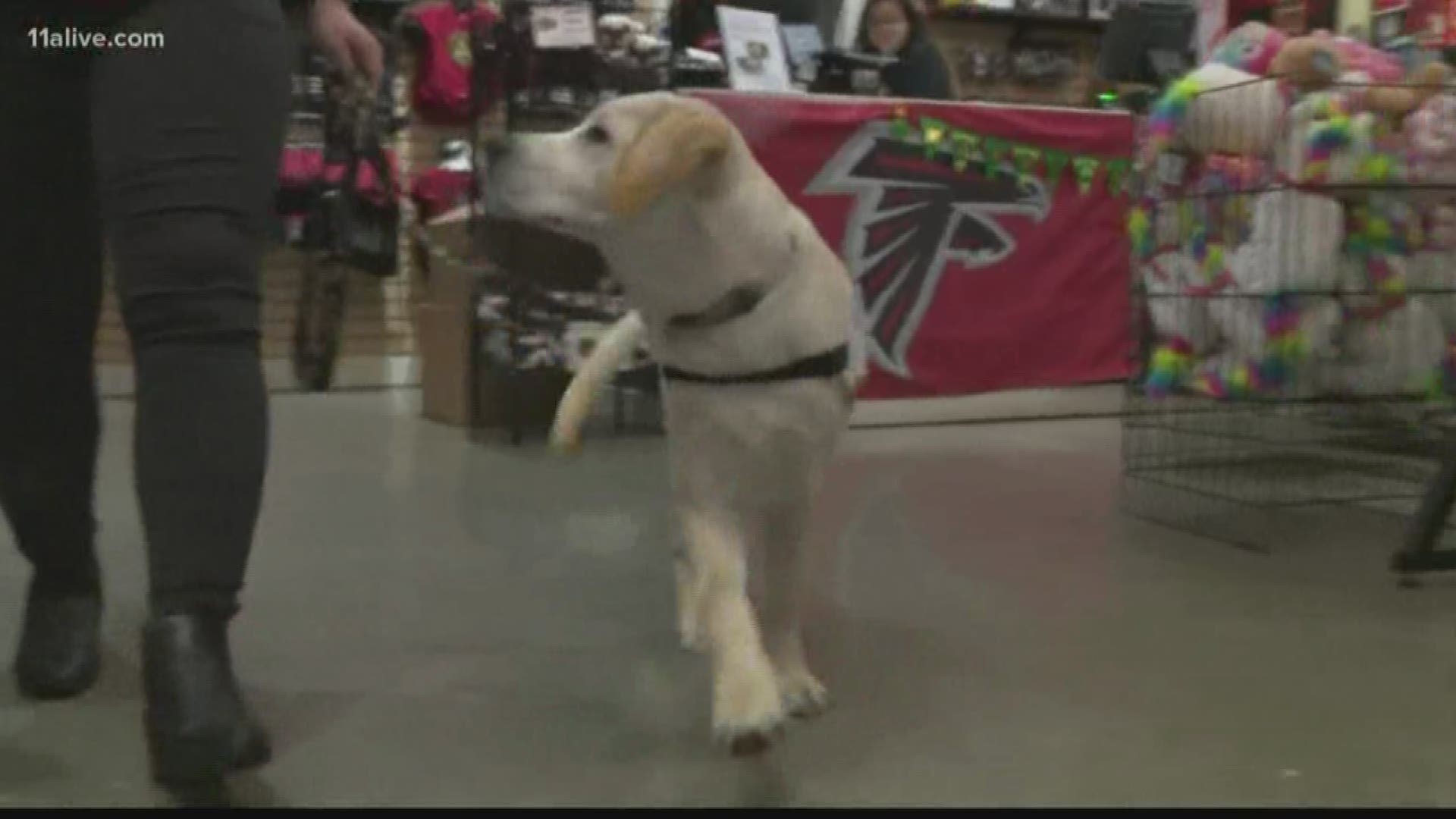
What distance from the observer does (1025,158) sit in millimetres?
3529

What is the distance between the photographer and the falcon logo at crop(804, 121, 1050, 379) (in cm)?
333

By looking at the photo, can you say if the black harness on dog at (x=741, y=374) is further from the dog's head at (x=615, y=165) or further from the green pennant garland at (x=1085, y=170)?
the green pennant garland at (x=1085, y=170)

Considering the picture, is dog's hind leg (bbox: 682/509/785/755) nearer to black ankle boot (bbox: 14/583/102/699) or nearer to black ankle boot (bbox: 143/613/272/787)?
black ankle boot (bbox: 143/613/272/787)

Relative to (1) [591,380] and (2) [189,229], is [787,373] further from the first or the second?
(2) [189,229]

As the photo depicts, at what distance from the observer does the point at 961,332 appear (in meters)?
3.51

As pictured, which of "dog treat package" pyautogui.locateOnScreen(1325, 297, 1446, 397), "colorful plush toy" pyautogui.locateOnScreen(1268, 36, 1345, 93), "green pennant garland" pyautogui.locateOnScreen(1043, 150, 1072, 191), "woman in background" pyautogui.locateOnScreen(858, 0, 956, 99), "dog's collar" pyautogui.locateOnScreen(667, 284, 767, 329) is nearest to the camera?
"dog's collar" pyautogui.locateOnScreen(667, 284, 767, 329)

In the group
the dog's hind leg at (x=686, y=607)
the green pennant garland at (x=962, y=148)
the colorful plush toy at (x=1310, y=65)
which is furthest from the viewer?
the green pennant garland at (x=962, y=148)

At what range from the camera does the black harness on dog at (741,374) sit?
1396mm

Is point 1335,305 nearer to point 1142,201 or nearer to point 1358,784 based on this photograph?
point 1142,201

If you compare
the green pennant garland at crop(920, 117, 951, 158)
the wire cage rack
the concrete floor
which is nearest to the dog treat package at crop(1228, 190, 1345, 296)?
the wire cage rack

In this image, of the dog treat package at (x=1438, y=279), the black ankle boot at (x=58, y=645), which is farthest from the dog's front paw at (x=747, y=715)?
the dog treat package at (x=1438, y=279)

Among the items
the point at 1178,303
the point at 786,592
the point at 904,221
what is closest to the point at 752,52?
the point at 904,221

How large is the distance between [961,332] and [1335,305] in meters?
1.18

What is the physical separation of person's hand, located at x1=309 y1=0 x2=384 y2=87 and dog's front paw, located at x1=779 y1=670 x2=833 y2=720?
80 centimetres
